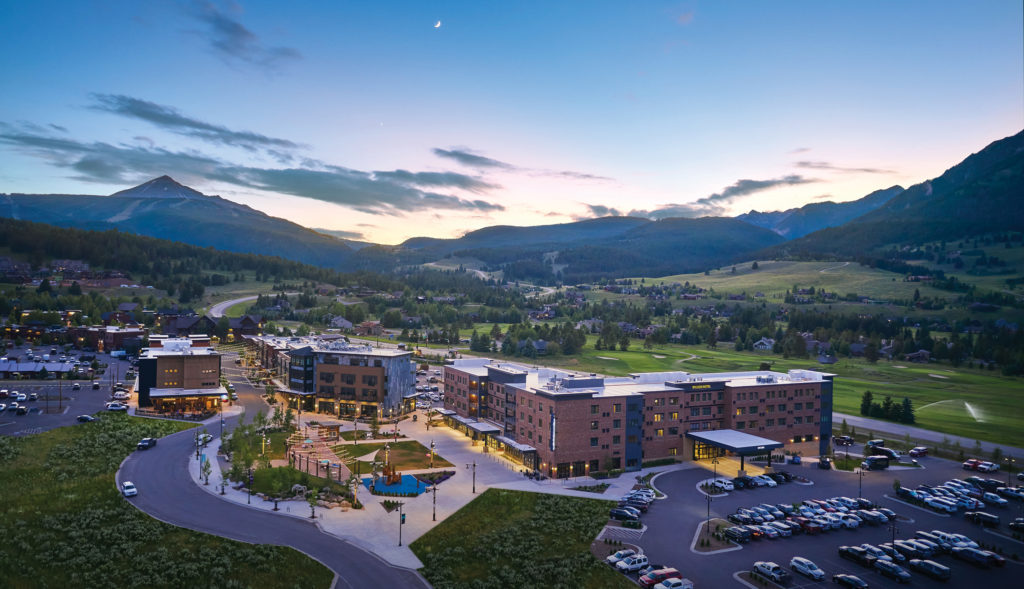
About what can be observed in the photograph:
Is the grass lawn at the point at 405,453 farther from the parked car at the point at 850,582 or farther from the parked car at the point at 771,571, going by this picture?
the parked car at the point at 850,582

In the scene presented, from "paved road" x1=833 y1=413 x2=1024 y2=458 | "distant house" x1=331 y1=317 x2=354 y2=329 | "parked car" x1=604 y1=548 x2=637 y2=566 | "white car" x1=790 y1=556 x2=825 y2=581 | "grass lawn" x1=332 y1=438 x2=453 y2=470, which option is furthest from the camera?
"distant house" x1=331 y1=317 x2=354 y2=329

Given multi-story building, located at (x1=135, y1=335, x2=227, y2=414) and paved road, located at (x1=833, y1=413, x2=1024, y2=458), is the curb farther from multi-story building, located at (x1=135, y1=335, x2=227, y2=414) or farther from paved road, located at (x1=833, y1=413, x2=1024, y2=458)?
multi-story building, located at (x1=135, y1=335, x2=227, y2=414)

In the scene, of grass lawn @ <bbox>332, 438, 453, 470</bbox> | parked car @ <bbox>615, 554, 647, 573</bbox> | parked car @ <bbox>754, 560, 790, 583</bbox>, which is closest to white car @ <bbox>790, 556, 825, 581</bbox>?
parked car @ <bbox>754, 560, 790, 583</bbox>

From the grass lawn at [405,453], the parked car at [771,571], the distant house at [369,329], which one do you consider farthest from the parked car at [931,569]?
the distant house at [369,329]

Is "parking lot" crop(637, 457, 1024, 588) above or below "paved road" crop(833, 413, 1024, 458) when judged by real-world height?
below

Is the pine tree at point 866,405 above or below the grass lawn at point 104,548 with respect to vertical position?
above

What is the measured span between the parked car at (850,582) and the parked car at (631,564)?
1253 cm

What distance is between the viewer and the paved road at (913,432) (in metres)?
76.8

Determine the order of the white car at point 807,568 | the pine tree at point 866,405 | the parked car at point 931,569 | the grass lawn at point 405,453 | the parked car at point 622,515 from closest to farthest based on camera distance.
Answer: the white car at point 807,568, the parked car at point 931,569, the parked car at point 622,515, the grass lawn at point 405,453, the pine tree at point 866,405

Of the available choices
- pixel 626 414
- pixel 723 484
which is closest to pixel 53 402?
pixel 626 414

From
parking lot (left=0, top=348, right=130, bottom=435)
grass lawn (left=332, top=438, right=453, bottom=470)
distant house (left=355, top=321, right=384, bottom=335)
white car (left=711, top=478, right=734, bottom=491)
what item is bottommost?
grass lawn (left=332, top=438, right=453, bottom=470)

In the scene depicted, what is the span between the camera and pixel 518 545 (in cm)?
4397

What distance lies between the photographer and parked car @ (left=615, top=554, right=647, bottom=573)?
40.9m

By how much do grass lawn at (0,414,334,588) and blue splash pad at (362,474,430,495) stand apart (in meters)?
14.5
